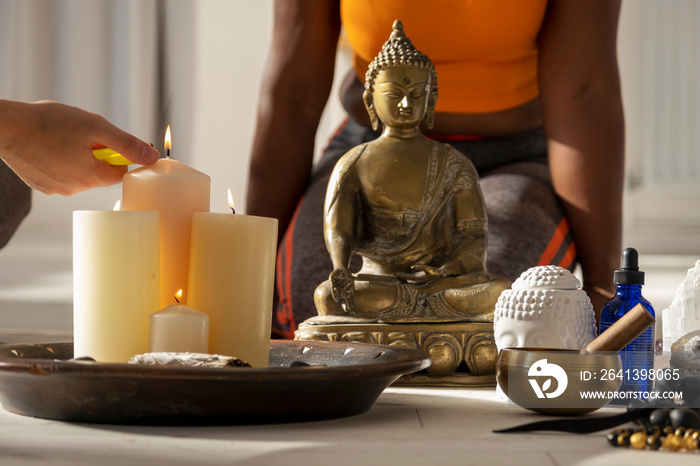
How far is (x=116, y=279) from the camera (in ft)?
2.14

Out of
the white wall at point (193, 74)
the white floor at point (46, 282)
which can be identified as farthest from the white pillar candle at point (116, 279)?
the white wall at point (193, 74)

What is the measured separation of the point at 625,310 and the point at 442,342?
7.8 inches

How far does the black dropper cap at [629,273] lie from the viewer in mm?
751

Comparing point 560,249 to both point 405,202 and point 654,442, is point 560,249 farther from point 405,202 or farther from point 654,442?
point 654,442

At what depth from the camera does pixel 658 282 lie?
3100 millimetres

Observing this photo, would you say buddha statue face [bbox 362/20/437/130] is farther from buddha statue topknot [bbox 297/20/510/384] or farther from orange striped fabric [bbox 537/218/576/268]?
orange striped fabric [bbox 537/218/576/268]

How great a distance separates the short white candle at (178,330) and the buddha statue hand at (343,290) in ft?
0.99

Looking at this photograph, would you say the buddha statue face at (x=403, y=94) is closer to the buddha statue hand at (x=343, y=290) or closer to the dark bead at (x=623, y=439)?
the buddha statue hand at (x=343, y=290)

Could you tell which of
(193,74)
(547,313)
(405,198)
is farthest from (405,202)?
(193,74)

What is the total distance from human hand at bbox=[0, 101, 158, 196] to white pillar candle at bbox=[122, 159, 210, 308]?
22mm

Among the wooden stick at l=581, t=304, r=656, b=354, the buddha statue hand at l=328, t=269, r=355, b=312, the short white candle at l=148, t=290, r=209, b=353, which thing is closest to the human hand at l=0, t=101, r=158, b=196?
the short white candle at l=148, t=290, r=209, b=353

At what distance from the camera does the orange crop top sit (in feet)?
4.41

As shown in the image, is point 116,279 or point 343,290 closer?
point 116,279

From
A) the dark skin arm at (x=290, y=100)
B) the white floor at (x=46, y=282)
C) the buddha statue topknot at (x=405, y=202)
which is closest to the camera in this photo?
the buddha statue topknot at (x=405, y=202)
